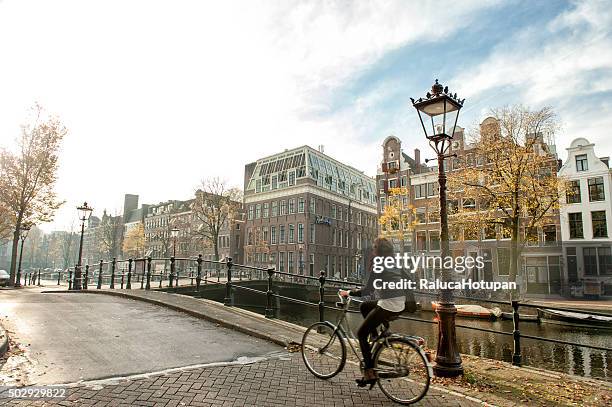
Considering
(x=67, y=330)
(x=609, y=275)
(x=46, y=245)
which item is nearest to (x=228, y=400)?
(x=67, y=330)

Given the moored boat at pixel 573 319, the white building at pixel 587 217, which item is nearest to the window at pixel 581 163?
the white building at pixel 587 217

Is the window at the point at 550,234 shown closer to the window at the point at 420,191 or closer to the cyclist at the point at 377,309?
the window at the point at 420,191

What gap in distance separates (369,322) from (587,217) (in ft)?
116

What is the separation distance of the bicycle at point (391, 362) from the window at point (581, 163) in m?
35.9

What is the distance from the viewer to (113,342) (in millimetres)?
6664

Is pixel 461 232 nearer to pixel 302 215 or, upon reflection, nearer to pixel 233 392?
pixel 233 392

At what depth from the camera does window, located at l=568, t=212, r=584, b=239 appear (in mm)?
32219

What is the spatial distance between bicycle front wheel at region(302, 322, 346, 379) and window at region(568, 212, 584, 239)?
34.9 metres

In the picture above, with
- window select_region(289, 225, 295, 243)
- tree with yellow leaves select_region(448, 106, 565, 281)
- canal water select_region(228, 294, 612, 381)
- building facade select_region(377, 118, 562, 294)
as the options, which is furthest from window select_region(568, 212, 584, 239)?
window select_region(289, 225, 295, 243)

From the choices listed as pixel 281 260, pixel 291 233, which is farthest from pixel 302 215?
pixel 281 260

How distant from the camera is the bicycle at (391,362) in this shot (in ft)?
14.7

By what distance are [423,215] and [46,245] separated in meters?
96.5

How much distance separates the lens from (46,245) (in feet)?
318

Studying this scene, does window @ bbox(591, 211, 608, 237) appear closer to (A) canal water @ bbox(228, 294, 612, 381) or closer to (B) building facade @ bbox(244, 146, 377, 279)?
(A) canal water @ bbox(228, 294, 612, 381)
